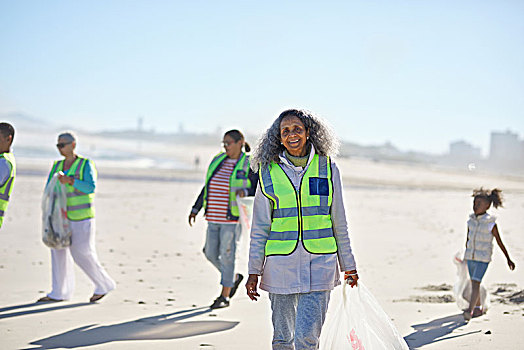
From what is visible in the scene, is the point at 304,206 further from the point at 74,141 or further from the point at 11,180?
the point at 74,141

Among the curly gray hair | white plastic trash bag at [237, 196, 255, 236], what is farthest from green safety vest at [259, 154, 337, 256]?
white plastic trash bag at [237, 196, 255, 236]

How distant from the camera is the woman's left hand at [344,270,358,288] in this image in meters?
4.05

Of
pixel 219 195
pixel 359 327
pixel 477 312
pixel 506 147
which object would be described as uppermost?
pixel 506 147

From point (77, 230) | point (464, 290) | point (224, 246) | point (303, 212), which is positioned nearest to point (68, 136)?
point (77, 230)

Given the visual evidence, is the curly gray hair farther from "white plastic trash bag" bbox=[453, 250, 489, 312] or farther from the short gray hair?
the short gray hair

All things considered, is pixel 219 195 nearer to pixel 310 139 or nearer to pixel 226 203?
pixel 226 203

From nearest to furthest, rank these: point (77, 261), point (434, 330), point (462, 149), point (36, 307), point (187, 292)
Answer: point (434, 330) → point (36, 307) → point (77, 261) → point (187, 292) → point (462, 149)

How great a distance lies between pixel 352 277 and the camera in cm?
406

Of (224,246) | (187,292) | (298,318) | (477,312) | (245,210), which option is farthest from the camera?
(187,292)

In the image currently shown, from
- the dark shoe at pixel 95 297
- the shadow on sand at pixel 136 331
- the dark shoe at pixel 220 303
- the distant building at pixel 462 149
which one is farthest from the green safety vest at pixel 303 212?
the distant building at pixel 462 149

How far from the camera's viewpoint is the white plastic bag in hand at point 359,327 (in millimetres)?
4055

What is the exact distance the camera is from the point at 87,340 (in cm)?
546

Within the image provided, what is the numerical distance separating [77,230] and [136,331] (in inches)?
60.3

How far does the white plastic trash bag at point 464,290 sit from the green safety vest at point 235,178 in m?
2.27
